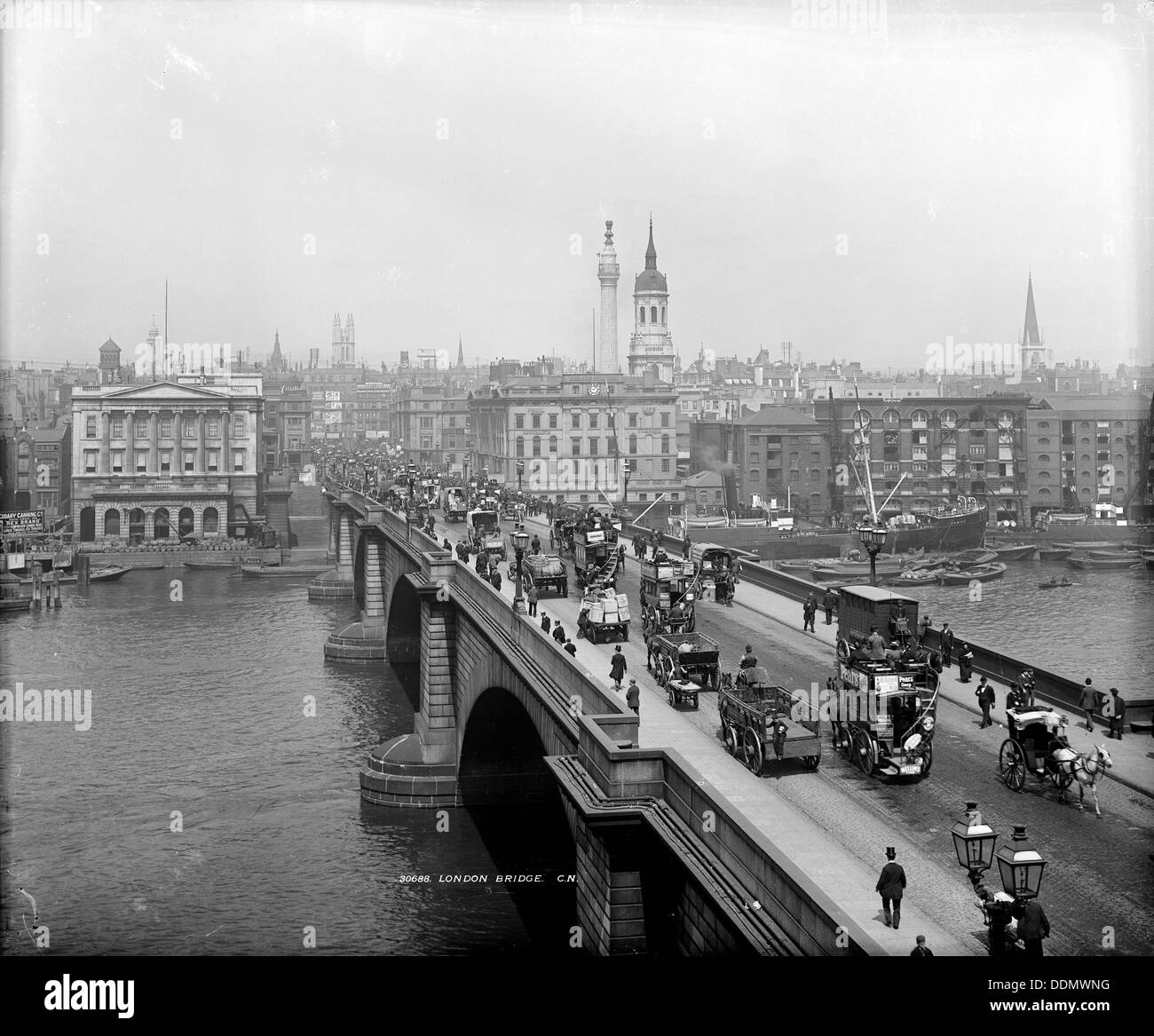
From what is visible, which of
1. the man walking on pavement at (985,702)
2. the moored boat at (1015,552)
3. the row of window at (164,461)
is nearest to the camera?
the man walking on pavement at (985,702)

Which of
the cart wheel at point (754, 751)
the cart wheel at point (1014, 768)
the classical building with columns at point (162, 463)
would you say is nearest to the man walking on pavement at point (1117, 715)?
the cart wheel at point (1014, 768)

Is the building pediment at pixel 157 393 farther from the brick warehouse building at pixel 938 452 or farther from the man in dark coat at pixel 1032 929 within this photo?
the man in dark coat at pixel 1032 929

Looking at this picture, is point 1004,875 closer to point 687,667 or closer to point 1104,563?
point 687,667

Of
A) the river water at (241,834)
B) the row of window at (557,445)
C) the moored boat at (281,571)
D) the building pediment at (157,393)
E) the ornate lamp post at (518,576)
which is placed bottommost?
the river water at (241,834)

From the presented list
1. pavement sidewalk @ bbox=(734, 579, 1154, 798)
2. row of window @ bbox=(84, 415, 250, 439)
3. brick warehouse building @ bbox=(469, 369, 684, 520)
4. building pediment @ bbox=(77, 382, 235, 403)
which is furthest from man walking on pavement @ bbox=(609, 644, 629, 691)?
brick warehouse building @ bbox=(469, 369, 684, 520)

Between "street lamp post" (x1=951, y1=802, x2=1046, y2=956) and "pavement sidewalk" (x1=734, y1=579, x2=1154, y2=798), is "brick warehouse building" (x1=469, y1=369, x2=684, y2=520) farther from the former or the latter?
"street lamp post" (x1=951, y1=802, x2=1046, y2=956)
